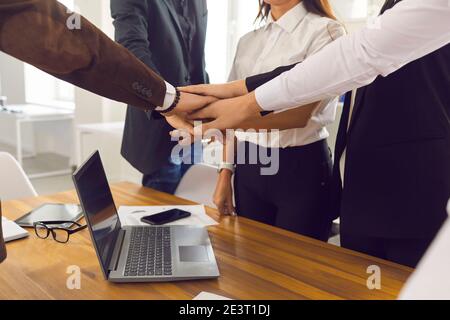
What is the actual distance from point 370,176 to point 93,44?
29.8 inches

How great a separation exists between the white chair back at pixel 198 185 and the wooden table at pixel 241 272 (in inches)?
29.0

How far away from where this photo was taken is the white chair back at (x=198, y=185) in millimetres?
1938

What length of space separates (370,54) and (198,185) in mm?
1171

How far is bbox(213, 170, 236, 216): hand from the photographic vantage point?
1.40 metres

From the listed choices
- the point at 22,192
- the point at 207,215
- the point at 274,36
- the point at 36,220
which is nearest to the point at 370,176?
the point at 207,215

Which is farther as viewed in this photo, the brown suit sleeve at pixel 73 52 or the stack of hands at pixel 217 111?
the stack of hands at pixel 217 111

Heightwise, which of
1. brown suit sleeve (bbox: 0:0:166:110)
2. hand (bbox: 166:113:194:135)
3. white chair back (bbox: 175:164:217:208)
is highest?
brown suit sleeve (bbox: 0:0:166:110)

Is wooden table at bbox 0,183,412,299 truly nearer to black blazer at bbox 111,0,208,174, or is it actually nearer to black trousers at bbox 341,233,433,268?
black trousers at bbox 341,233,433,268

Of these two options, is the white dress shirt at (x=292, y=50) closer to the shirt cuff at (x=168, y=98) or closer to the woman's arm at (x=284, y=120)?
the woman's arm at (x=284, y=120)

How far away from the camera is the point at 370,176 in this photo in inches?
44.1

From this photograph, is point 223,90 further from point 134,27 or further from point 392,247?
point 392,247

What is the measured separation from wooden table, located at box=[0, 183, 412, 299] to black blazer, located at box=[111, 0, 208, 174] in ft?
1.88

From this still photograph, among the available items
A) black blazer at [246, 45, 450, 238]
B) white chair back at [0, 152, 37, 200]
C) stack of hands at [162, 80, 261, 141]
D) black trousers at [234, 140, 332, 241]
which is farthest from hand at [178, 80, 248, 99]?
white chair back at [0, 152, 37, 200]

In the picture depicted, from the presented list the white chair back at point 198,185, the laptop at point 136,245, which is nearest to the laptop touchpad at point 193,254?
the laptop at point 136,245
